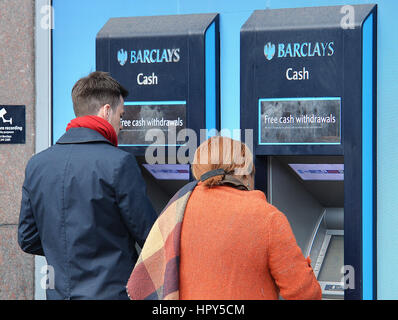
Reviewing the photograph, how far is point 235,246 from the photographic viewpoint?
2.02 m

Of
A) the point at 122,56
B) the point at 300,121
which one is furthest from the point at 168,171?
the point at 300,121

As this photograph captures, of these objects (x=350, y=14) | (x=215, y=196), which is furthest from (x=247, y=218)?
(x=350, y=14)

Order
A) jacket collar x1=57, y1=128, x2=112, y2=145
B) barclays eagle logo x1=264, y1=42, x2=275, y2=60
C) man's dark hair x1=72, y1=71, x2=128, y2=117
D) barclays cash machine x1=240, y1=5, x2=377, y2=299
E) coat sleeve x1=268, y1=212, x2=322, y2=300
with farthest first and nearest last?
barclays eagle logo x1=264, y1=42, x2=275, y2=60 → barclays cash machine x1=240, y1=5, x2=377, y2=299 → man's dark hair x1=72, y1=71, x2=128, y2=117 → jacket collar x1=57, y1=128, x2=112, y2=145 → coat sleeve x1=268, y1=212, x2=322, y2=300

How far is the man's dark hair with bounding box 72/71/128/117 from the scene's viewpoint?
2.67 metres

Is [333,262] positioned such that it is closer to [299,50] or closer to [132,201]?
[299,50]

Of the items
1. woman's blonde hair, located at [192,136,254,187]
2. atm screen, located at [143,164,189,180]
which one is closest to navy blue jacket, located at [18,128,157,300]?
woman's blonde hair, located at [192,136,254,187]

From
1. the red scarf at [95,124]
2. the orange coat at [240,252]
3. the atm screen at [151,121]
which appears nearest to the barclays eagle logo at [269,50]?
the atm screen at [151,121]

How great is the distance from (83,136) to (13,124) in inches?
63.6

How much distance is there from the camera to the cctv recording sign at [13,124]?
398cm

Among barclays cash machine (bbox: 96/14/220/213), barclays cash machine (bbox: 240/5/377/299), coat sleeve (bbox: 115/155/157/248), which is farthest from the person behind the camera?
barclays cash machine (bbox: 96/14/220/213)

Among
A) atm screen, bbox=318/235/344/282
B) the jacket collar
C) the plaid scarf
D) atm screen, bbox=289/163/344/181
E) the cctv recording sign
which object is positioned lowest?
atm screen, bbox=318/235/344/282

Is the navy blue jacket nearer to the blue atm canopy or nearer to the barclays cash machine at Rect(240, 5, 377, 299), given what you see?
the blue atm canopy

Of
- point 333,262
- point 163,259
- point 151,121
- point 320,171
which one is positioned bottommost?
point 333,262

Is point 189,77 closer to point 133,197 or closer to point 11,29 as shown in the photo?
point 133,197
